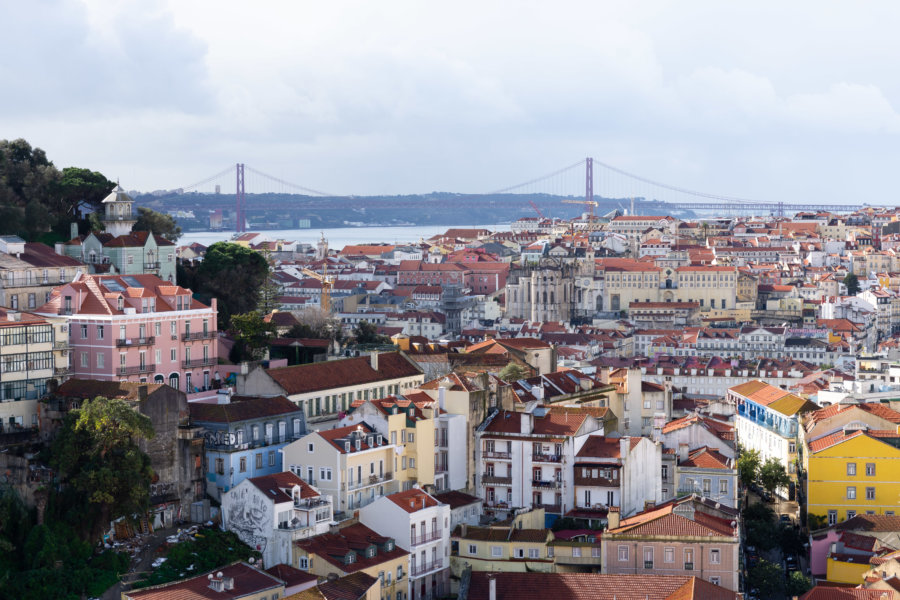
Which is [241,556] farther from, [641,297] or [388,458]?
[641,297]

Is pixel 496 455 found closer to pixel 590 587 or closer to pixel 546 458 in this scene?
pixel 546 458

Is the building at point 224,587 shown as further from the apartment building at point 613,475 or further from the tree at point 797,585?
the tree at point 797,585

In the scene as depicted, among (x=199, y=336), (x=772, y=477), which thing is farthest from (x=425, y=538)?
(x=772, y=477)

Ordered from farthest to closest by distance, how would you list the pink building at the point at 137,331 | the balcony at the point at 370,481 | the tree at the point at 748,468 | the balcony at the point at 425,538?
the tree at the point at 748,468, the pink building at the point at 137,331, the balcony at the point at 370,481, the balcony at the point at 425,538

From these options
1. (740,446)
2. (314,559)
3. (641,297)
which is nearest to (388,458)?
(314,559)

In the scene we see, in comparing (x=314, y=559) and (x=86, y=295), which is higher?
(x=86, y=295)

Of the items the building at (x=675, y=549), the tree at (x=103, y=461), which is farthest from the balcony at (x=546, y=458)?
the tree at (x=103, y=461)
